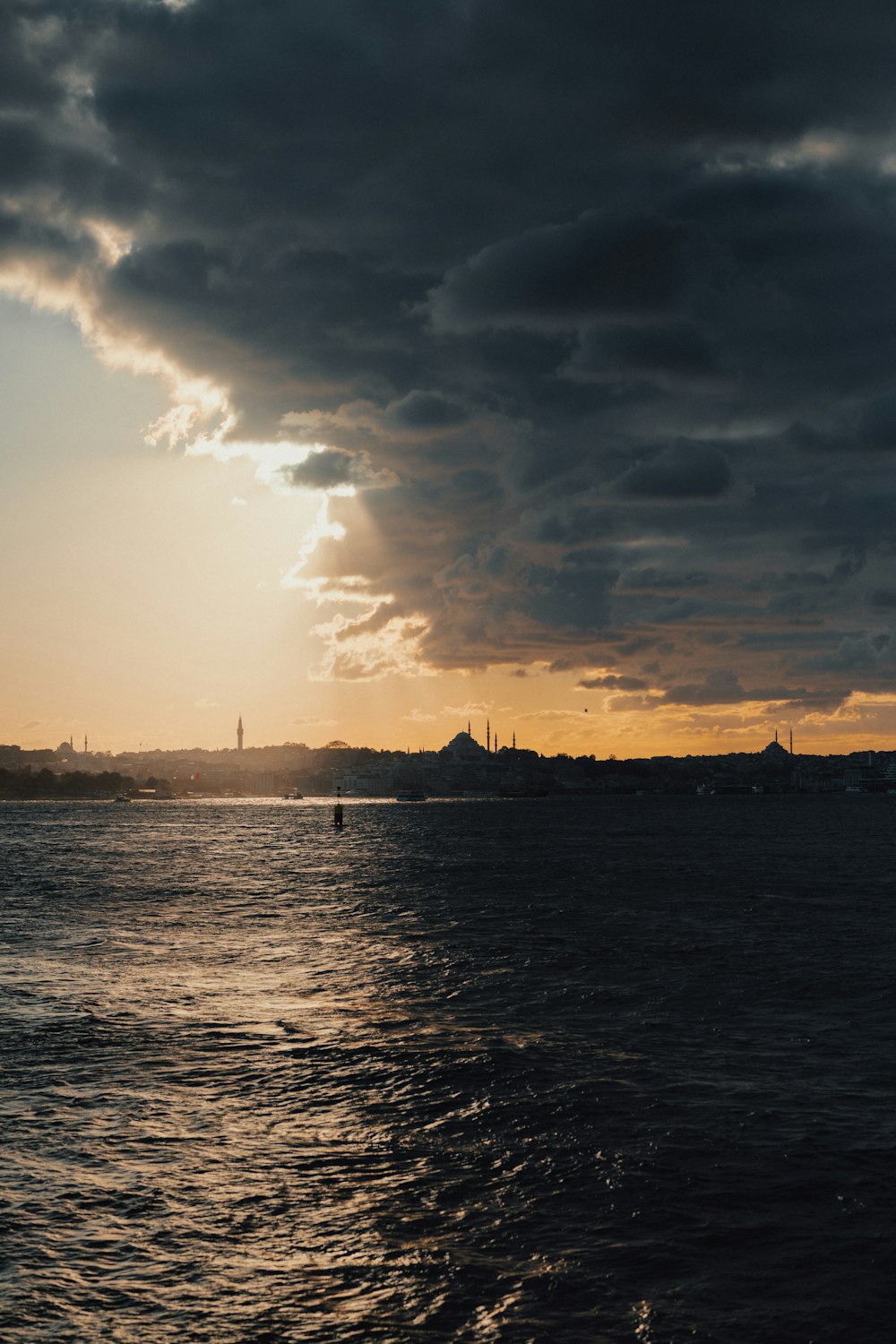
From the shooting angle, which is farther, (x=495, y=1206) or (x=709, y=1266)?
(x=495, y=1206)

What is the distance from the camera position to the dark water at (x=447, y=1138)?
1456 cm

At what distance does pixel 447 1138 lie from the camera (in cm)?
2141

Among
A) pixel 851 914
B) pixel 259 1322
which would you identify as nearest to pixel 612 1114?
pixel 259 1322

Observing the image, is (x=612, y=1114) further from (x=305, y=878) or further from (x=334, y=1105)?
(x=305, y=878)

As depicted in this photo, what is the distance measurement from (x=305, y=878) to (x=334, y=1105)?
229 feet

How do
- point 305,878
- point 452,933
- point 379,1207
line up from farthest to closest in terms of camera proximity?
point 305,878 < point 452,933 < point 379,1207

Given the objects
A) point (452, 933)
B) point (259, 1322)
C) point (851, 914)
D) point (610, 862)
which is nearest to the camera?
point (259, 1322)

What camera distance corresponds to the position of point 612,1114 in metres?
22.8

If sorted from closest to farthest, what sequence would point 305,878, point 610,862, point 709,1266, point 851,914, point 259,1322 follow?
1. point 259,1322
2. point 709,1266
3. point 851,914
4. point 305,878
5. point 610,862

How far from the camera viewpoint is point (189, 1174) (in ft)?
61.9

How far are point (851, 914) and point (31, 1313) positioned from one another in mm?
55983

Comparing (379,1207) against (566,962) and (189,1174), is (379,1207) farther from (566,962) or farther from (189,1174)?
(566,962)

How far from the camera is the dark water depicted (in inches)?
573

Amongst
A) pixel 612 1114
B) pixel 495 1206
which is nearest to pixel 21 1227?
pixel 495 1206
